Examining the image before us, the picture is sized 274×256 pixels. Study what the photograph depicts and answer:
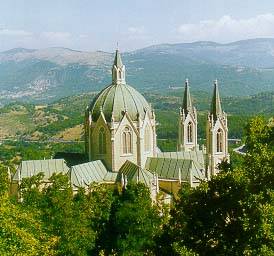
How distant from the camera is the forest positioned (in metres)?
23.8

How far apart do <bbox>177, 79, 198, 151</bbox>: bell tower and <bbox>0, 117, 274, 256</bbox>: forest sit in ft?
104

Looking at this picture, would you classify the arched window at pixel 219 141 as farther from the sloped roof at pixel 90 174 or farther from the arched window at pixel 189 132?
the sloped roof at pixel 90 174

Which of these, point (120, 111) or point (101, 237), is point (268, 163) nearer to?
point (101, 237)

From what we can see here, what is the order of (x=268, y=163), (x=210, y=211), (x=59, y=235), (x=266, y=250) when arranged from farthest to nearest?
(x=59, y=235), (x=210, y=211), (x=268, y=163), (x=266, y=250)

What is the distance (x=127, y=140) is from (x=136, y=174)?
6.38 meters

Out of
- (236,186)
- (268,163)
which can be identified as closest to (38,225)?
(236,186)

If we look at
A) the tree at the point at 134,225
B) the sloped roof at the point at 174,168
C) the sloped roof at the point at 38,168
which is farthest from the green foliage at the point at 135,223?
the sloped roof at the point at 38,168

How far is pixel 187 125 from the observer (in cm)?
7331

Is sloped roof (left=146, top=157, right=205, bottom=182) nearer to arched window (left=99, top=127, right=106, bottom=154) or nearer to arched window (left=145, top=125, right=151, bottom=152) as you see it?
arched window (left=145, top=125, right=151, bottom=152)

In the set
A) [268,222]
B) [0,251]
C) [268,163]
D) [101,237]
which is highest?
[268,163]

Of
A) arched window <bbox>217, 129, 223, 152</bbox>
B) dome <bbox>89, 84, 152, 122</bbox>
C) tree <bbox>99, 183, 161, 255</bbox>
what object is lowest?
tree <bbox>99, 183, 161, 255</bbox>

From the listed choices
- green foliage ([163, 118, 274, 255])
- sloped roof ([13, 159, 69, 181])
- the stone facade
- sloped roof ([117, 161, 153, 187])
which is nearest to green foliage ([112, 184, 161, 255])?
green foliage ([163, 118, 274, 255])

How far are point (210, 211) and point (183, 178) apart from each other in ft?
119

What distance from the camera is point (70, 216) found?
39844mm
